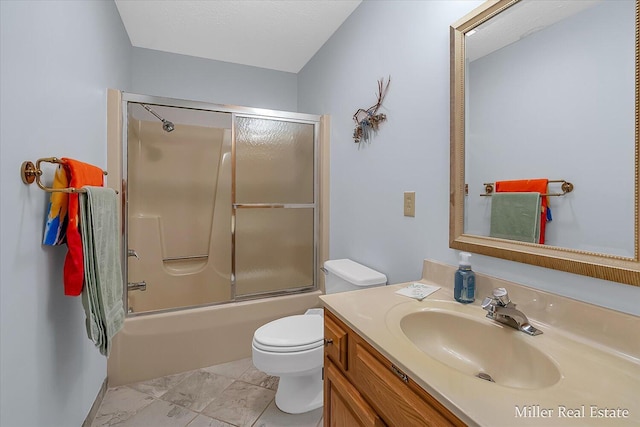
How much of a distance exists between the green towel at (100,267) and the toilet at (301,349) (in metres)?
0.66

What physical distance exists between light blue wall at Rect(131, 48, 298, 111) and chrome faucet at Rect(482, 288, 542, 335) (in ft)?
8.49

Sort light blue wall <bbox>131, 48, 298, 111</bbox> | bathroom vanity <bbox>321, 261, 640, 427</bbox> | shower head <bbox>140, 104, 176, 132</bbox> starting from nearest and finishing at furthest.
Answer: bathroom vanity <bbox>321, 261, 640, 427</bbox> → shower head <bbox>140, 104, 176, 132</bbox> → light blue wall <bbox>131, 48, 298, 111</bbox>

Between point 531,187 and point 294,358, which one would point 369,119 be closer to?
point 531,187

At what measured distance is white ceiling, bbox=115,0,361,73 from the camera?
1871 millimetres

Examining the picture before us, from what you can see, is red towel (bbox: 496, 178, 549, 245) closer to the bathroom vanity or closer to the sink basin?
the bathroom vanity

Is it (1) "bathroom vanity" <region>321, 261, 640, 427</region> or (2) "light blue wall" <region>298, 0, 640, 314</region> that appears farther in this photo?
(2) "light blue wall" <region>298, 0, 640, 314</region>

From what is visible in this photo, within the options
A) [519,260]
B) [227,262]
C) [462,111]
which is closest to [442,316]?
[519,260]

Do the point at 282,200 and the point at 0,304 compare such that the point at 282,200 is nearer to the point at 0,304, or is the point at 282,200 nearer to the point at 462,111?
the point at 462,111

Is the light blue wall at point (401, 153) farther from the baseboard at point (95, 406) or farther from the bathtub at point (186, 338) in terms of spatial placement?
the baseboard at point (95, 406)

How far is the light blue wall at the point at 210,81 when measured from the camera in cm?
246

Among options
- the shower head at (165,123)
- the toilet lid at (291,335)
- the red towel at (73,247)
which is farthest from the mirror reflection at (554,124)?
the shower head at (165,123)

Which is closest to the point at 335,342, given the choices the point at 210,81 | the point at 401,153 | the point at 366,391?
the point at 366,391

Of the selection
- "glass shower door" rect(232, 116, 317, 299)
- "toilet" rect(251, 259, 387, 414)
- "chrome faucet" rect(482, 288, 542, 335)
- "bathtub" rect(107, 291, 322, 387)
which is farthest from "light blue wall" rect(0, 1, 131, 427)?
"chrome faucet" rect(482, 288, 542, 335)

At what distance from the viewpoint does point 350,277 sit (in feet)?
5.19
